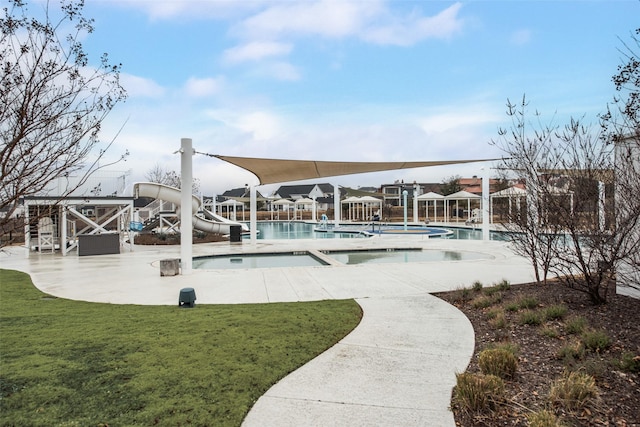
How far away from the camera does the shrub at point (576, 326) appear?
4.18 meters

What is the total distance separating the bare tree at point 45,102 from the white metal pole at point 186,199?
20.2ft

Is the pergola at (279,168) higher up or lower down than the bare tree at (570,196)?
higher up

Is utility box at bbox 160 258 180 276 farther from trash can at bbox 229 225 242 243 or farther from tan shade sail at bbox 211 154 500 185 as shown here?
trash can at bbox 229 225 242 243

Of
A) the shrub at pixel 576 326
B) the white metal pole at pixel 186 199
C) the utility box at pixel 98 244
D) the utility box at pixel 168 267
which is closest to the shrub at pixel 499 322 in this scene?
the shrub at pixel 576 326

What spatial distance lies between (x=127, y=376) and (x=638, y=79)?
500 cm

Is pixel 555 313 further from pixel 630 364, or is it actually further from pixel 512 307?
pixel 630 364

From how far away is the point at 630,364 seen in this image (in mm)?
3303

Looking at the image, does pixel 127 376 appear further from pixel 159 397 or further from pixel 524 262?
pixel 524 262

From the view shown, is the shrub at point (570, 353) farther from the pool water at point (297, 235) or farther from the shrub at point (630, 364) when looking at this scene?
the pool water at point (297, 235)

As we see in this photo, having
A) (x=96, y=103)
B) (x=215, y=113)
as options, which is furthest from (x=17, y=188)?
(x=215, y=113)

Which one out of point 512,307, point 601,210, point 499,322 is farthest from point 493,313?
point 601,210

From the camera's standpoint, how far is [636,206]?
4023 millimetres

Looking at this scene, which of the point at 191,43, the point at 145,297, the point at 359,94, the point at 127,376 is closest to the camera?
the point at 127,376

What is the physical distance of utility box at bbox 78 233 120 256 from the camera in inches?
568
